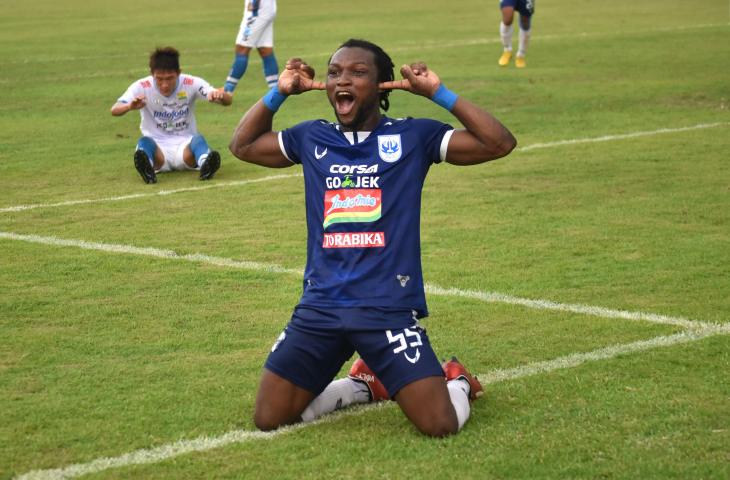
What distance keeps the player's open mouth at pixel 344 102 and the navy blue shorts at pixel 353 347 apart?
89 centimetres

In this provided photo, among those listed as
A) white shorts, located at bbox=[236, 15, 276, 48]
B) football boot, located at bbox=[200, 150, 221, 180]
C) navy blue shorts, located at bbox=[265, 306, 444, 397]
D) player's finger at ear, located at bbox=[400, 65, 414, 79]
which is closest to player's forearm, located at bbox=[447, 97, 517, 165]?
player's finger at ear, located at bbox=[400, 65, 414, 79]

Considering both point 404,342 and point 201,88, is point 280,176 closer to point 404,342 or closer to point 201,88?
point 201,88

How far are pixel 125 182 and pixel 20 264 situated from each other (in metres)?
3.54

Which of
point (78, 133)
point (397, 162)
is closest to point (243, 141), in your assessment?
point (397, 162)

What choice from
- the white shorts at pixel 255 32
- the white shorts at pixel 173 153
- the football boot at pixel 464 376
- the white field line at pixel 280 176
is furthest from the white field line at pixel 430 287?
the white shorts at pixel 255 32

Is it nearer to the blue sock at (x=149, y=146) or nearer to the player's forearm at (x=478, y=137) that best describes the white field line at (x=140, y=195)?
the blue sock at (x=149, y=146)

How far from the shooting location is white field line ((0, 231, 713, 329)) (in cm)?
759

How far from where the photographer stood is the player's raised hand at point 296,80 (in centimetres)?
620

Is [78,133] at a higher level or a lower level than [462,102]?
lower

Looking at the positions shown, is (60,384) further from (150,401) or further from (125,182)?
(125,182)

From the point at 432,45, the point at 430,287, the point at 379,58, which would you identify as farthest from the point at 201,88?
the point at 432,45

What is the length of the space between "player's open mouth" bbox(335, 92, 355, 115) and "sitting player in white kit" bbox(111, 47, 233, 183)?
695cm

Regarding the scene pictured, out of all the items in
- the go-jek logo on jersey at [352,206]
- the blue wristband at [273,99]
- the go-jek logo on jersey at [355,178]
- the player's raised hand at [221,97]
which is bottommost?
the player's raised hand at [221,97]

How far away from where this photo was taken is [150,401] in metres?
6.20
